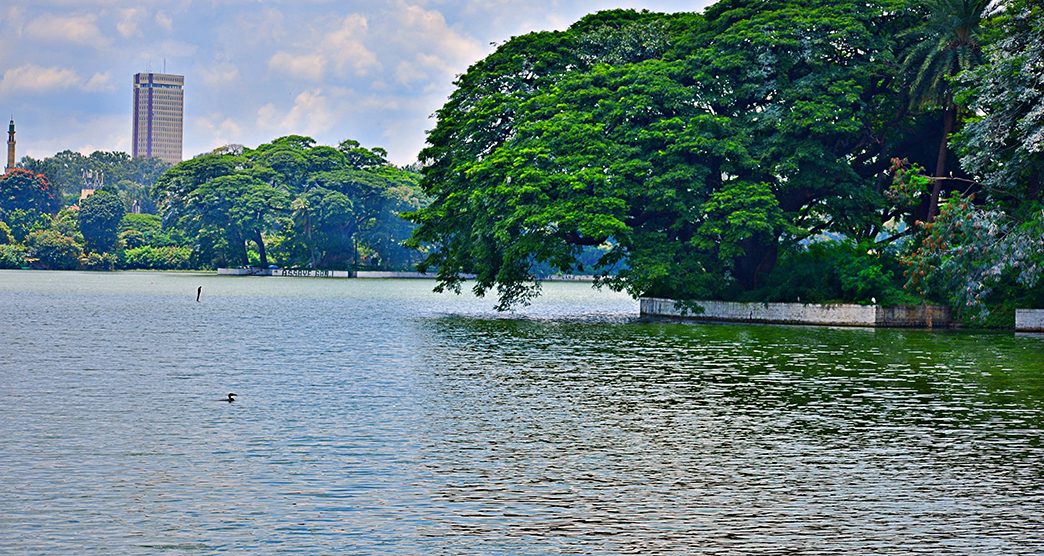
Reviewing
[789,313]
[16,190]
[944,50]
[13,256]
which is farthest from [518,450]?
[16,190]

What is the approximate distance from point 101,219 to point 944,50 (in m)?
147

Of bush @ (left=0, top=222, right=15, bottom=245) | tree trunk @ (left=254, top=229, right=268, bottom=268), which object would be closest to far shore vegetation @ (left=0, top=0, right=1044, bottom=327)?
tree trunk @ (left=254, top=229, right=268, bottom=268)

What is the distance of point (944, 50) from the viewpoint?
5181 cm

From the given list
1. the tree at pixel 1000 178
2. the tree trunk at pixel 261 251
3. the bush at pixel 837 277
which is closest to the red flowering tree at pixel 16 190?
the tree trunk at pixel 261 251

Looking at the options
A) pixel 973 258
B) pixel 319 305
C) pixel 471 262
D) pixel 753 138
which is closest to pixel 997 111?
pixel 973 258

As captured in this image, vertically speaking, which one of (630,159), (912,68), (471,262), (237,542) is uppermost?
(912,68)

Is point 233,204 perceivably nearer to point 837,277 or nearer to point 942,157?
point 837,277

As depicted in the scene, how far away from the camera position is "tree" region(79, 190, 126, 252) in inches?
6929

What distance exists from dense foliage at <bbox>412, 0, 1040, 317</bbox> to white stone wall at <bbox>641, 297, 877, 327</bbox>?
75 cm

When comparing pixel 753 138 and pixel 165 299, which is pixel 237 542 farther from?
pixel 165 299

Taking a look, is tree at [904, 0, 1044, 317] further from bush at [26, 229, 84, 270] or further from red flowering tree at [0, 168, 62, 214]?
red flowering tree at [0, 168, 62, 214]

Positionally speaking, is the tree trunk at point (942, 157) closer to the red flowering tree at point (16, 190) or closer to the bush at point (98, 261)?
the bush at point (98, 261)

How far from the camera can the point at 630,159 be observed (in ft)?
184

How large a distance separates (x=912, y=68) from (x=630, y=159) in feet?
42.6
